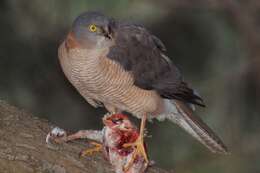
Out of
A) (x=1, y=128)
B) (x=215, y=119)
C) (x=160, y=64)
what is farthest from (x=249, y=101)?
(x=1, y=128)

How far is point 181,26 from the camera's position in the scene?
12664mm

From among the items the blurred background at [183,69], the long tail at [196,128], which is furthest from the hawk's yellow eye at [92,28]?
the blurred background at [183,69]

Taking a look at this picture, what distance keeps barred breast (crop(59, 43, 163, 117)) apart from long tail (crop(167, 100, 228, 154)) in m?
0.43

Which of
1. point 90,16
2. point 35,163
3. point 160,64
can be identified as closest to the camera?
point 35,163

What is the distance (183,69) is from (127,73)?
4358mm

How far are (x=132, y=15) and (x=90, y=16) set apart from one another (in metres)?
2.93

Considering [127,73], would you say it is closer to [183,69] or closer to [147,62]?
[147,62]

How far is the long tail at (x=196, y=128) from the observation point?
8.77 meters

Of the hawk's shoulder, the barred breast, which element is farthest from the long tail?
the barred breast

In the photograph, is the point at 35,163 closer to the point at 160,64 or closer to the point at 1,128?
the point at 1,128

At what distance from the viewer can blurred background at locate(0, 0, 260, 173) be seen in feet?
37.3

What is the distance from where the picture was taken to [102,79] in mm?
8141

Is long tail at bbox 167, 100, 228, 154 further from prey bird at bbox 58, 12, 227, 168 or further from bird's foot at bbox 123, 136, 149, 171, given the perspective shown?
bird's foot at bbox 123, 136, 149, 171

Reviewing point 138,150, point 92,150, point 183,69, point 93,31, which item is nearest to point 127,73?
point 93,31
